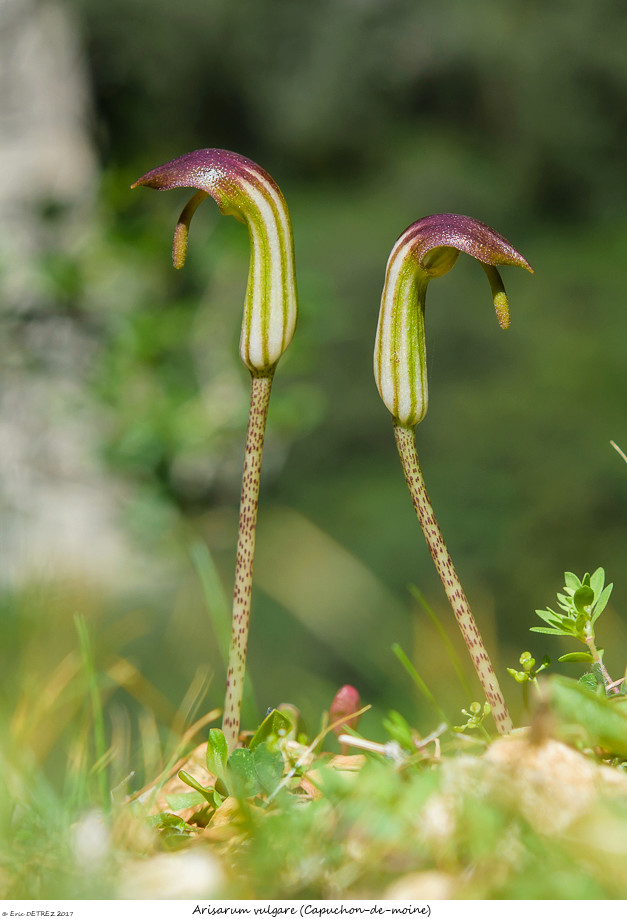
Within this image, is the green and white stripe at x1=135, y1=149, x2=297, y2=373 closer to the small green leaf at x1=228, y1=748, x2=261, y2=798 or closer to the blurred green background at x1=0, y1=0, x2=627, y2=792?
the small green leaf at x1=228, y1=748, x2=261, y2=798

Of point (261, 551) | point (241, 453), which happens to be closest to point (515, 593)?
point (261, 551)

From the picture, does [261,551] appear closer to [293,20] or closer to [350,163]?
[350,163]

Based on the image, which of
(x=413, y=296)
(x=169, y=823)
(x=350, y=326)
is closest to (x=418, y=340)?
(x=413, y=296)

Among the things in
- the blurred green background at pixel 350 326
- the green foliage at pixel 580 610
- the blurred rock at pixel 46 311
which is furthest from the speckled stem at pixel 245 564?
the blurred green background at pixel 350 326

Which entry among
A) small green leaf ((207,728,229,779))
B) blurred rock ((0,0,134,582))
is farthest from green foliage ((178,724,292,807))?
blurred rock ((0,0,134,582))

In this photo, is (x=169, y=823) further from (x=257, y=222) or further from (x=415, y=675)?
(x=257, y=222)
